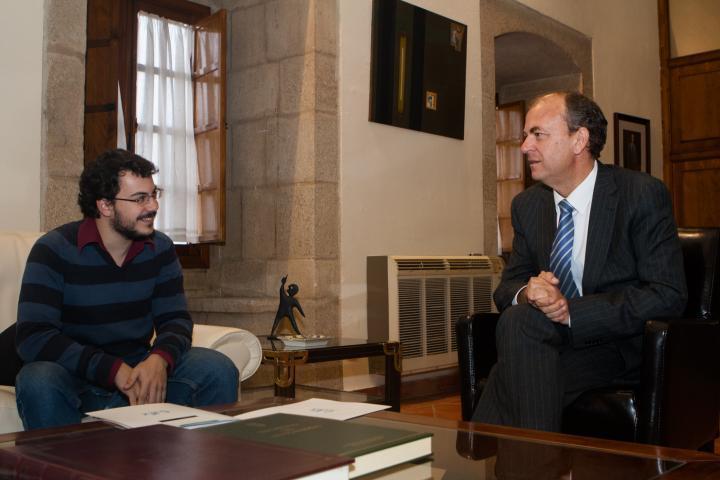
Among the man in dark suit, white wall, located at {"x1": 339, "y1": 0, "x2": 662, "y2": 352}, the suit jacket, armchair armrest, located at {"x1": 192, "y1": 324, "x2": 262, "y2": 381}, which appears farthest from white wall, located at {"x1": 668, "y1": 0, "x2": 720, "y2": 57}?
armchair armrest, located at {"x1": 192, "y1": 324, "x2": 262, "y2": 381}

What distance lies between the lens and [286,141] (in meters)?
4.29

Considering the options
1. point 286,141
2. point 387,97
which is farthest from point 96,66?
point 387,97

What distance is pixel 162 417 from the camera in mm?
1284

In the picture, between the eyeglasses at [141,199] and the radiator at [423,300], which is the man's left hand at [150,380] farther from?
the radiator at [423,300]

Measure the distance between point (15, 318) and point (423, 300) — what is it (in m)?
2.46

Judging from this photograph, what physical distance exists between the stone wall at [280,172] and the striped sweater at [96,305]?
5.61 feet

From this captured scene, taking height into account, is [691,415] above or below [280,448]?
below

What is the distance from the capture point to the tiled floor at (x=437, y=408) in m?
4.04

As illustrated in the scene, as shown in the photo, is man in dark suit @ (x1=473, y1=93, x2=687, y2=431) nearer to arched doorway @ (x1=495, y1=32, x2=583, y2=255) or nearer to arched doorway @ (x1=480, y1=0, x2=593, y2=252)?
arched doorway @ (x1=480, y1=0, x2=593, y2=252)

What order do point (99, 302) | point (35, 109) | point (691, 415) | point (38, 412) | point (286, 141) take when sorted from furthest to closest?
point (286, 141), point (35, 109), point (99, 302), point (691, 415), point (38, 412)

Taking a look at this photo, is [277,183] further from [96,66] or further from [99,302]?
[99,302]

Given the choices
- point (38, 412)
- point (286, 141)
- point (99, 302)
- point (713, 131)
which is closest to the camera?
point (38, 412)

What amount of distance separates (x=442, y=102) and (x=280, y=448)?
13.6 feet

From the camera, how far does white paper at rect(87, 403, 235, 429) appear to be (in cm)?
123
